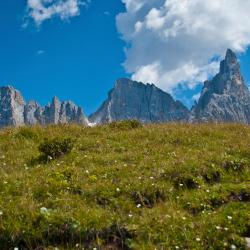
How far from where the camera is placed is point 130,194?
13234 mm

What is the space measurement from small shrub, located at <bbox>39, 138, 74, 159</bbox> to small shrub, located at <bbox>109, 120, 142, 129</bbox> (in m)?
5.64

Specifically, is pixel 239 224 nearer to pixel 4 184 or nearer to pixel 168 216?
pixel 168 216

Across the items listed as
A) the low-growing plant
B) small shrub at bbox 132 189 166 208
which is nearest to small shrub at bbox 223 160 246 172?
the low-growing plant

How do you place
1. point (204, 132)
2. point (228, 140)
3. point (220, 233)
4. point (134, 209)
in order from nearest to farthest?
point (220, 233) < point (134, 209) < point (228, 140) < point (204, 132)

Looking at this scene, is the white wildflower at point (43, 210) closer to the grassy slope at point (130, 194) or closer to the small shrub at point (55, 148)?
the grassy slope at point (130, 194)

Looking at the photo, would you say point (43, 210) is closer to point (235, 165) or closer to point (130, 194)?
point (130, 194)

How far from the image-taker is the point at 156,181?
555 inches

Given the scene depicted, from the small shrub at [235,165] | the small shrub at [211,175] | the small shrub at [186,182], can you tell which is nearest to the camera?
the small shrub at [186,182]

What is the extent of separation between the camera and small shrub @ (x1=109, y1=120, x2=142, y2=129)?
2359cm

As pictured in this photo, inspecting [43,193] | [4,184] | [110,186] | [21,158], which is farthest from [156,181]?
[21,158]

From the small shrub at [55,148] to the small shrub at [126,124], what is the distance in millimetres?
5641

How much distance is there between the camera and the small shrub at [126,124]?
23.6m

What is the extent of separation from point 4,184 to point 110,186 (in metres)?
2.91

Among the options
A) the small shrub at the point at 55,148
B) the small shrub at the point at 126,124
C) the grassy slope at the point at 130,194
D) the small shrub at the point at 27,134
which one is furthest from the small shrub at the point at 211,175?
the small shrub at the point at 27,134
